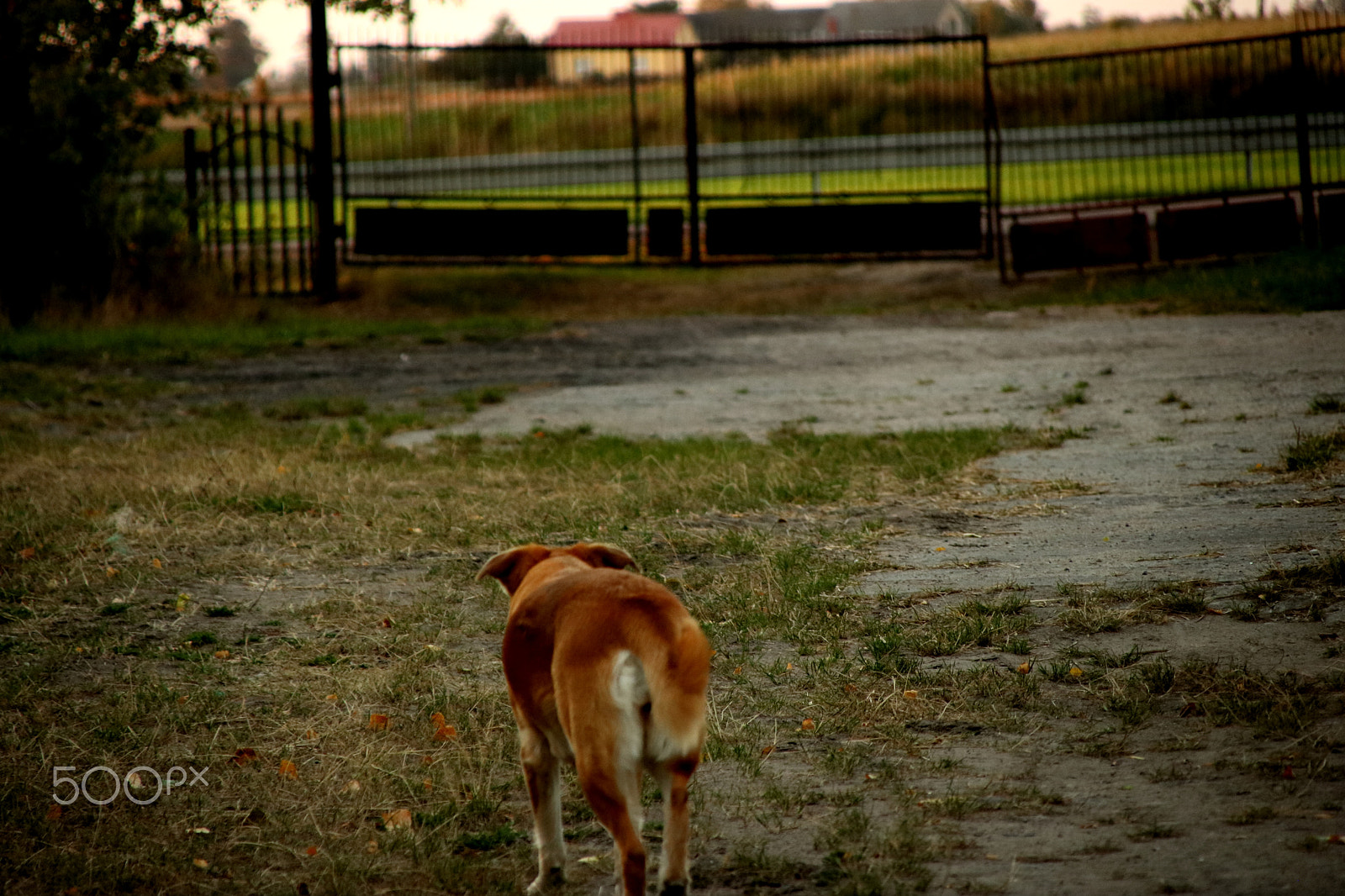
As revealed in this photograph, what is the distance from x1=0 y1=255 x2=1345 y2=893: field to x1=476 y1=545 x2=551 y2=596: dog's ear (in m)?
0.68

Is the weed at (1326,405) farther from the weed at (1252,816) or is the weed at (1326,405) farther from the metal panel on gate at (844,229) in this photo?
the metal panel on gate at (844,229)

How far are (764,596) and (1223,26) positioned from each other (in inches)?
994

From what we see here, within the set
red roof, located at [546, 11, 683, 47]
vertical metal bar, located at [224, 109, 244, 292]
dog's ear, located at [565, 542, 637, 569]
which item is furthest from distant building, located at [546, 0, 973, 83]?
dog's ear, located at [565, 542, 637, 569]

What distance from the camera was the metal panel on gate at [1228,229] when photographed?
14.7 m

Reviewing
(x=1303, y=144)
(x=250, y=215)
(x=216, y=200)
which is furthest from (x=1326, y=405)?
(x=216, y=200)

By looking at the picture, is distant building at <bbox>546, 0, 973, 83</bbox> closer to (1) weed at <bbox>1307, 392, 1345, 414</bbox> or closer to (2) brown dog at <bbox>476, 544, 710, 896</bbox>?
(1) weed at <bbox>1307, 392, 1345, 414</bbox>

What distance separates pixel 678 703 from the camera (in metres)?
2.86

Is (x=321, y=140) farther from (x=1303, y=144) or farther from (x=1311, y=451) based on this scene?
(x=1311, y=451)

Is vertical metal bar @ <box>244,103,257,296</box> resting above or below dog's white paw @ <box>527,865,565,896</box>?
above

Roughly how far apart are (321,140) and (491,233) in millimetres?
2515

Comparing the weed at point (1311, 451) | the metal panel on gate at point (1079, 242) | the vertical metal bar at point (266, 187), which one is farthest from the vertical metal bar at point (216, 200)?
the weed at point (1311, 451)

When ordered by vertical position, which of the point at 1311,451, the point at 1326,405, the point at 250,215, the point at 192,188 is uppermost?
the point at 192,188

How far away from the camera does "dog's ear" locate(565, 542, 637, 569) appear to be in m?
3.72

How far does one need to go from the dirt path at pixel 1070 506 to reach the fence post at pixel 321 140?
12.2ft
